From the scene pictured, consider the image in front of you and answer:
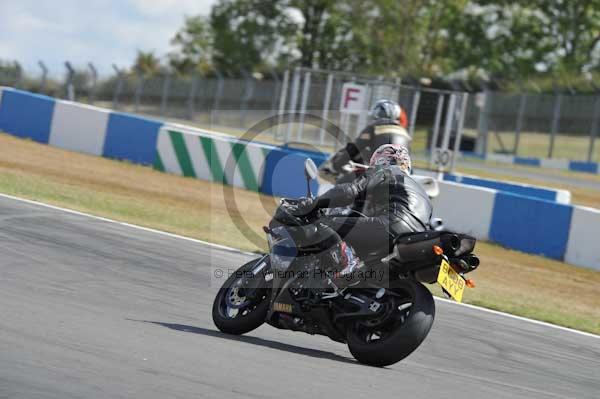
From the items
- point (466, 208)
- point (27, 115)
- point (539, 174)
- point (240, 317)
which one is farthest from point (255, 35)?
point (240, 317)

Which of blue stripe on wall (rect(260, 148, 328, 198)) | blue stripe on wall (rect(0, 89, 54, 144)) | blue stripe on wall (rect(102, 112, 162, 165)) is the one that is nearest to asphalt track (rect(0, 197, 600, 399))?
blue stripe on wall (rect(260, 148, 328, 198))

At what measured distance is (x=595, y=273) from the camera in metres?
15.6

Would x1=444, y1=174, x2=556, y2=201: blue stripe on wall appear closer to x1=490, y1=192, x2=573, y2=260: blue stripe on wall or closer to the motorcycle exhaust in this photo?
A: x1=490, y1=192, x2=573, y2=260: blue stripe on wall

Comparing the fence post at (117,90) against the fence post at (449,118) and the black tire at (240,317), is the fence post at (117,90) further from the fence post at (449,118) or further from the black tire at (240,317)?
the black tire at (240,317)

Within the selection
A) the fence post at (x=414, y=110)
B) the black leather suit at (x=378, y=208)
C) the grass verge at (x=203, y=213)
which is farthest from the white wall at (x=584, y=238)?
the black leather suit at (x=378, y=208)

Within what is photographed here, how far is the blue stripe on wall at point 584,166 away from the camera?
113 feet

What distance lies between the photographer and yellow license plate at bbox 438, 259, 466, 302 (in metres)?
6.46

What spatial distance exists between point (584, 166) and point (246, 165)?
17.7 m

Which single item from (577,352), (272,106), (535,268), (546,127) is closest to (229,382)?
(577,352)

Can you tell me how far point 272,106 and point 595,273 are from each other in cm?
2665

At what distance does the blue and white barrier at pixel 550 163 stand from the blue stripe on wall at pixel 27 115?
693 inches

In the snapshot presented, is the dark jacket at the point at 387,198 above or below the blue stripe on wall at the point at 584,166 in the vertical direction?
below

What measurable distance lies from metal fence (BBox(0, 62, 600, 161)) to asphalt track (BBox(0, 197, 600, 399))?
9.49 m

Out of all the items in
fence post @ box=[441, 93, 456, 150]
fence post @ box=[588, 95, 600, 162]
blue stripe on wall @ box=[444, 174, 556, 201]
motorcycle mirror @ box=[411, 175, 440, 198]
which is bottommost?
blue stripe on wall @ box=[444, 174, 556, 201]
